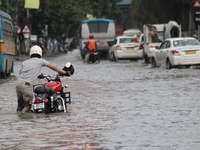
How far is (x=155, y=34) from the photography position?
32.4 m

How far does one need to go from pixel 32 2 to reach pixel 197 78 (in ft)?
76.0

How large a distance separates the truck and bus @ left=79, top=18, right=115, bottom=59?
28.8 feet

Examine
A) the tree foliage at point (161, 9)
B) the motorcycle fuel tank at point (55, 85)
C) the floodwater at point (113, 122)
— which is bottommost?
the floodwater at point (113, 122)

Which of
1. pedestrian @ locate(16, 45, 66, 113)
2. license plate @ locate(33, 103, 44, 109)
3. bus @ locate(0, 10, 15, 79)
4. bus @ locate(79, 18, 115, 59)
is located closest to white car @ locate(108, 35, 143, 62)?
bus @ locate(79, 18, 115, 59)

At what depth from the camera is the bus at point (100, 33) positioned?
4241 cm

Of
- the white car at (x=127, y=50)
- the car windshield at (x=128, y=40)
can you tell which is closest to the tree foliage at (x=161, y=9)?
the car windshield at (x=128, y=40)

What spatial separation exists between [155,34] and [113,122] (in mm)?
23906

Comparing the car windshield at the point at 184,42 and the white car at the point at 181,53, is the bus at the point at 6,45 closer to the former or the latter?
the white car at the point at 181,53

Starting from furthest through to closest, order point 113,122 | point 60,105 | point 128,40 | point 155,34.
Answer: point 128,40
point 155,34
point 60,105
point 113,122

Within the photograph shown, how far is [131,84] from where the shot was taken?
17.1m

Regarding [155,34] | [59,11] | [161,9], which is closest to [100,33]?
[161,9]

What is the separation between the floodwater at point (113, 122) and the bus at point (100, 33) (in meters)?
27.0

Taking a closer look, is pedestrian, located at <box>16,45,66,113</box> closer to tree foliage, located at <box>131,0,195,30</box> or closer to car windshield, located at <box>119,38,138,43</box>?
car windshield, located at <box>119,38,138,43</box>

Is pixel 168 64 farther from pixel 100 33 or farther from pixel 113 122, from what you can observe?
pixel 100 33
